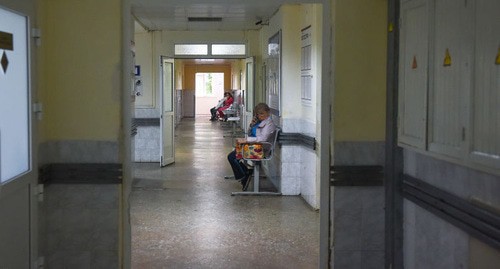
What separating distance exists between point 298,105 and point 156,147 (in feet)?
14.0

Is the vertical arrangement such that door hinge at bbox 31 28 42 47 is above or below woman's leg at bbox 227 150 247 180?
above

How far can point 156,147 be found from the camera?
1203cm

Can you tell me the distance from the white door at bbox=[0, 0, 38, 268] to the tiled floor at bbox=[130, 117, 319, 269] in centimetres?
146

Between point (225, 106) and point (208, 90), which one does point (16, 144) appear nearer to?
point (225, 106)

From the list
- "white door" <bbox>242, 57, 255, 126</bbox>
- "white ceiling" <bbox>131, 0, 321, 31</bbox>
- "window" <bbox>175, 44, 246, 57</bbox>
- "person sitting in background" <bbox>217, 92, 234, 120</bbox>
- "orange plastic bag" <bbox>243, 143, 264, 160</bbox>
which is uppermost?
"white ceiling" <bbox>131, 0, 321, 31</bbox>

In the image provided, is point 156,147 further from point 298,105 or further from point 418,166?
point 418,166

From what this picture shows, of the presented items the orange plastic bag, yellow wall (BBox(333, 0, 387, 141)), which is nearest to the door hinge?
yellow wall (BBox(333, 0, 387, 141))

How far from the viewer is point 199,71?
30.3 m

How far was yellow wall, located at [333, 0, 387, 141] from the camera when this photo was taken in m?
4.29

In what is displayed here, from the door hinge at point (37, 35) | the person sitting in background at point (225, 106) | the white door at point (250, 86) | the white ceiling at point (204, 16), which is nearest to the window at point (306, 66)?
the white ceiling at point (204, 16)

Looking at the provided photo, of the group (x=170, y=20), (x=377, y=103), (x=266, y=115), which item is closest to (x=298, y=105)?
(x=266, y=115)

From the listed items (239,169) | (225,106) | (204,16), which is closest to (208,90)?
(225,106)

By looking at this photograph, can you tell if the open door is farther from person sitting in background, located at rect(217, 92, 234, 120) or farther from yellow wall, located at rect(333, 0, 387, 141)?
person sitting in background, located at rect(217, 92, 234, 120)

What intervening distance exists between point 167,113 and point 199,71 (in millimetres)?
18709
